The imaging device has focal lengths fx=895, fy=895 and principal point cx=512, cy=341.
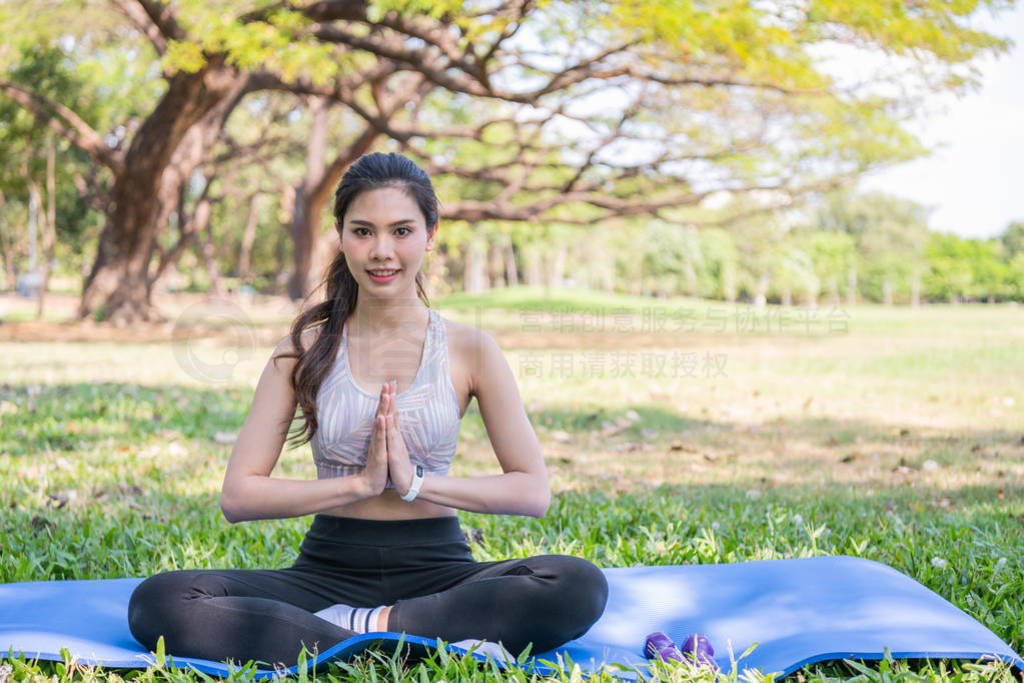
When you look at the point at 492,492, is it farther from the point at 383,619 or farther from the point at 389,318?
the point at 389,318

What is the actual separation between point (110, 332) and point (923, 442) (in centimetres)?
1242

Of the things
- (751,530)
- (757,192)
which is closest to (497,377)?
(751,530)

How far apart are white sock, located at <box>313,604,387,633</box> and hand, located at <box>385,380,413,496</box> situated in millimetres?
431

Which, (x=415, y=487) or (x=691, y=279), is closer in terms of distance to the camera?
(x=415, y=487)

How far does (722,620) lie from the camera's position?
115 inches

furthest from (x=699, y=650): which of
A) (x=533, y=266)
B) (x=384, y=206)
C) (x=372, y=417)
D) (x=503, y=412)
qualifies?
(x=533, y=266)

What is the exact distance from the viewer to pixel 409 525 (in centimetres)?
279

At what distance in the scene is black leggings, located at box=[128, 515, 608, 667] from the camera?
250 centimetres

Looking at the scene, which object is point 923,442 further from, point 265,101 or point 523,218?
point 265,101

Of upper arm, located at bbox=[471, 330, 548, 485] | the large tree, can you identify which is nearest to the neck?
upper arm, located at bbox=[471, 330, 548, 485]

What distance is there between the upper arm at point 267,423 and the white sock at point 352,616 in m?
0.46

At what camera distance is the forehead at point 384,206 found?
8.83 feet

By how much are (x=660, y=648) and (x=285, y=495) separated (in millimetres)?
1176

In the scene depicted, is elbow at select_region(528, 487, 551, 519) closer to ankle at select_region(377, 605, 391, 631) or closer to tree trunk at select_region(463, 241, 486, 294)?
ankle at select_region(377, 605, 391, 631)
